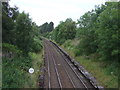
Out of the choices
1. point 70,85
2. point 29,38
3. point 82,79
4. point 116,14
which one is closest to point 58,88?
point 70,85

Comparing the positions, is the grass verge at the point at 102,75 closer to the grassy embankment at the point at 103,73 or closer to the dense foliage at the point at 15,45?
the grassy embankment at the point at 103,73

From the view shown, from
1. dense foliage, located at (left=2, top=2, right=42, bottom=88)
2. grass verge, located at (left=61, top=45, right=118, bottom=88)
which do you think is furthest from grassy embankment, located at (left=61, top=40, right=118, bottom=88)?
dense foliage, located at (left=2, top=2, right=42, bottom=88)

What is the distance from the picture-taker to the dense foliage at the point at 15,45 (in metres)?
17.1

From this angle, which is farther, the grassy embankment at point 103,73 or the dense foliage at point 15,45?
the grassy embankment at point 103,73

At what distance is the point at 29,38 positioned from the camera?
2773cm

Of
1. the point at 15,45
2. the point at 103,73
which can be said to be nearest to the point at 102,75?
the point at 103,73

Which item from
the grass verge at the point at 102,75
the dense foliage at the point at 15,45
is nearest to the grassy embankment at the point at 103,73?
the grass verge at the point at 102,75

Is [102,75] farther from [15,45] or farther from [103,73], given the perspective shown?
[15,45]

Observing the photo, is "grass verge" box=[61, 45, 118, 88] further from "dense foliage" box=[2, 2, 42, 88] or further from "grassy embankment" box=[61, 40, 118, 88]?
"dense foliage" box=[2, 2, 42, 88]

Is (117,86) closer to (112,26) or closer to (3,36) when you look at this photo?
(112,26)

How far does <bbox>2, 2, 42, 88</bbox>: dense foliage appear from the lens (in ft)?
56.2

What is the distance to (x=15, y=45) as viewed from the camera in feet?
86.0

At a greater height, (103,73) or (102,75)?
(103,73)

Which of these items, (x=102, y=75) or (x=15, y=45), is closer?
(x=102, y=75)
